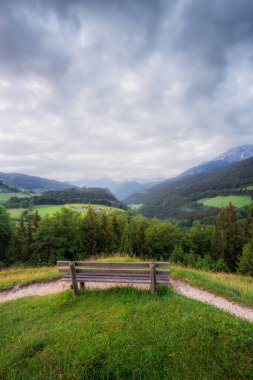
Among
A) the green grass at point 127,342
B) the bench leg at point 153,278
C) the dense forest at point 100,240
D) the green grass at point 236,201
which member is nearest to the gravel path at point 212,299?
the green grass at point 127,342

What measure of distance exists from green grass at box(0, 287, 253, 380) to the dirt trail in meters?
1.51

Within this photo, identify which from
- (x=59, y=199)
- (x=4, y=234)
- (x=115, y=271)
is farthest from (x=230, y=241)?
(x=59, y=199)

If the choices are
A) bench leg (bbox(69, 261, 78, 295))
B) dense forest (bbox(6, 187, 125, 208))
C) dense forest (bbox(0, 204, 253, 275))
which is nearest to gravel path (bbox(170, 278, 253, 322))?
bench leg (bbox(69, 261, 78, 295))

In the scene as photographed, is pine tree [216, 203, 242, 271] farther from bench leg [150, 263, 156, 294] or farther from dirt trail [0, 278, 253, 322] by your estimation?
bench leg [150, 263, 156, 294]

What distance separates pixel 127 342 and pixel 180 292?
4.15 meters

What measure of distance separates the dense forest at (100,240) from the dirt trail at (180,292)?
15.1 meters

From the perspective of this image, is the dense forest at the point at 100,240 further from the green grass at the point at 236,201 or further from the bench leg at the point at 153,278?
the green grass at the point at 236,201

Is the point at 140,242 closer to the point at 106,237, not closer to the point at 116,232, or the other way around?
the point at 116,232

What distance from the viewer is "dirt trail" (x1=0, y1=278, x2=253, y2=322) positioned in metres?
6.54

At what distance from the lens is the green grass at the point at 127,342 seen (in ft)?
11.9

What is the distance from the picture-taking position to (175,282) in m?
8.87

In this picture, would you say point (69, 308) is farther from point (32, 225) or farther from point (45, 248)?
point (32, 225)

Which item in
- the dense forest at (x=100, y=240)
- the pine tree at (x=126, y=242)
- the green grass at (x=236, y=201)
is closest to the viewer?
the dense forest at (x=100, y=240)

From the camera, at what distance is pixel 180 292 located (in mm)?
7648
